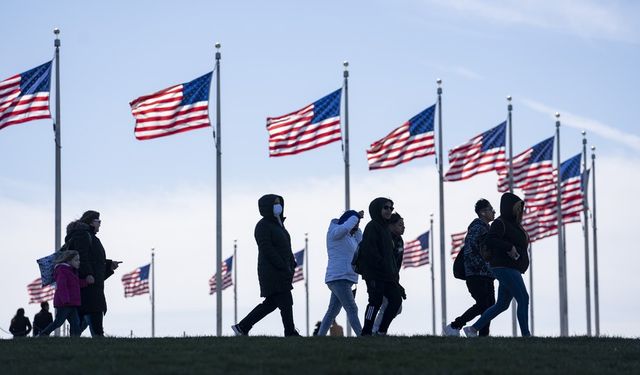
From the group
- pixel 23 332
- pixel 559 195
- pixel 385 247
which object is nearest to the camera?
pixel 385 247

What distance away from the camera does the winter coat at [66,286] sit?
22516mm

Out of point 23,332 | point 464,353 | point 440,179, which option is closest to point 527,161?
point 440,179

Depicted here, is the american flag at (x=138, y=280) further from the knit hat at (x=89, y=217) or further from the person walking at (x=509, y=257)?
the person walking at (x=509, y=257)

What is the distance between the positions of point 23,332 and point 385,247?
594 inches

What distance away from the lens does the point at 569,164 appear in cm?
5119

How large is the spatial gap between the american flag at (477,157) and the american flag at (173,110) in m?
8.79

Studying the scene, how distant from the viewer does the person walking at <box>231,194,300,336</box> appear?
71.3 ft

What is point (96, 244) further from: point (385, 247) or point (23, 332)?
point (23, 332)

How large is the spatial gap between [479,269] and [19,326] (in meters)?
15.4

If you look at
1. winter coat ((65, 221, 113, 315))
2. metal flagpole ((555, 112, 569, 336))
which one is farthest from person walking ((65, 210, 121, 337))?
metal flagpole ((555, 112, 569, 336))

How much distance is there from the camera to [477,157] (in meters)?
42.1

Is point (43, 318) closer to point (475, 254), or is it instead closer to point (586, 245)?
point (475, 254)

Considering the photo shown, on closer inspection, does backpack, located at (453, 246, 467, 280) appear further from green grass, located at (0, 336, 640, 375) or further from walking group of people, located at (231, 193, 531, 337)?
green grass, located at (0, 336, 640, 375)

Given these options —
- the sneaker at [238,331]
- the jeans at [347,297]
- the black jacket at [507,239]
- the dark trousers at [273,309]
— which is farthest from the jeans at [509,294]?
the sneaker at [238,331]
